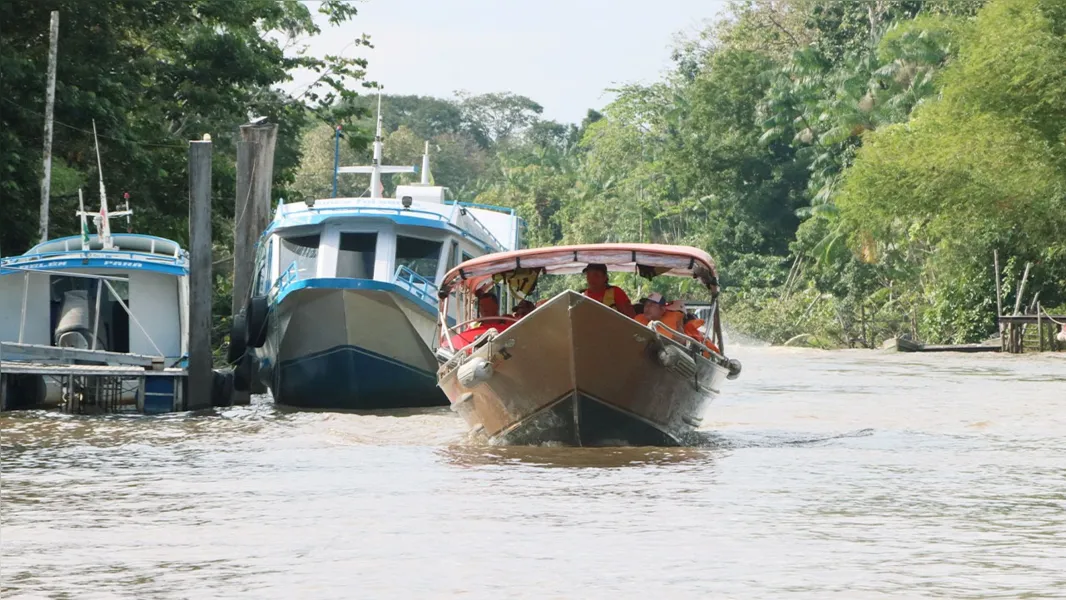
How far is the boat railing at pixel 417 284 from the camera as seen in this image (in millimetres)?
19375

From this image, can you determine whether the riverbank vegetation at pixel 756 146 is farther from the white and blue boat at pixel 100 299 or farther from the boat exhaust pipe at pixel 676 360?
the boat exhaust pipe at pixel 676 360

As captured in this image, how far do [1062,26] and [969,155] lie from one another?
11.8 ft

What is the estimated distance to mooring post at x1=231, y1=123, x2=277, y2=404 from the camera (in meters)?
22.8

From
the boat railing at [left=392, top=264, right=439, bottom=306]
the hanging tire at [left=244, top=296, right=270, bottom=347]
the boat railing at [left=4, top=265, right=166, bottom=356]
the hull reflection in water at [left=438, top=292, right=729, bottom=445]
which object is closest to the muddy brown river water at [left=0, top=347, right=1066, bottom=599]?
the hull reflection in water at [left=438, top=292, right=729, bottom=445]

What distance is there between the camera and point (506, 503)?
10703 mm

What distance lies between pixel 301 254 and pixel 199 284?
1.72 m

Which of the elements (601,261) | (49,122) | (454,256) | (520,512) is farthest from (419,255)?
(520,512)

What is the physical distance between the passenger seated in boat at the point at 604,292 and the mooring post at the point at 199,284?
19.0 feet

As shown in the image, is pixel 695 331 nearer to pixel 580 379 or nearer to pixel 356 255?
pixel 580 379

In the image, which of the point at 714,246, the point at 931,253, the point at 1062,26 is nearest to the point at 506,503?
the point at 1062,26

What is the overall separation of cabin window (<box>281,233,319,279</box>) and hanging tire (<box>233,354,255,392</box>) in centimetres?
178

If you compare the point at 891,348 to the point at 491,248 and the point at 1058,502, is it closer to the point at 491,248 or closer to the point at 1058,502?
the point at 491,248

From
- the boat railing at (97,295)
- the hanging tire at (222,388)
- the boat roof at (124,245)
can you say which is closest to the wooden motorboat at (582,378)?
the boat railing at (97,295)

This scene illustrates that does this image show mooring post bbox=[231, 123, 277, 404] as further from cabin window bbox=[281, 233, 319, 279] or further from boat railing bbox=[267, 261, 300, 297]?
boat railing bbox=[267, 261, 300, 297]
